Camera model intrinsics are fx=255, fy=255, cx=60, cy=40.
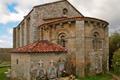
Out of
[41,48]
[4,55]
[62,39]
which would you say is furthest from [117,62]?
[4,55]

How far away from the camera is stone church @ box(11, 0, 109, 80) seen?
2339cm

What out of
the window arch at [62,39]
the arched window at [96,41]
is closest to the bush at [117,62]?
the arched window at [96,41]

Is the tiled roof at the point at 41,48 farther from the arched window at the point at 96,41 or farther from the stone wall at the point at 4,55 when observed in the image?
the stone wall at the point at 4,55

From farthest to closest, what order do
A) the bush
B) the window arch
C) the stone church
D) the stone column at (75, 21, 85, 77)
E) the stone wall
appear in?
the stone wall, the bush, the window arch, the stone column at (75, 21, 85, 77), the stone church

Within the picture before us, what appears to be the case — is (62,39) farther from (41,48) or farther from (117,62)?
(117,62)

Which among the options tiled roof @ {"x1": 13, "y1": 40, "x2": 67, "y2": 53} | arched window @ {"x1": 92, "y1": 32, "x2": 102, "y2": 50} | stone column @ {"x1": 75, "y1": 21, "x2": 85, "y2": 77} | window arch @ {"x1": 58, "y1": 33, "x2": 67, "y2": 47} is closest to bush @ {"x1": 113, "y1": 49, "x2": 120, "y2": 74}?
arched window @ {"x1": 92, "y1": 32, "x2": 102, "y2": 50}

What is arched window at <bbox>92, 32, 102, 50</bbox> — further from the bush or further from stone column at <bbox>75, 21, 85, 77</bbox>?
the bush

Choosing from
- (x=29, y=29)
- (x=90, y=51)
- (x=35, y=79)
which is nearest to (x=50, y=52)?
(x=35, y=79)

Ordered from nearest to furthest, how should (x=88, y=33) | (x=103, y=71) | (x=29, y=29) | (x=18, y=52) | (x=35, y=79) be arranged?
(x=35, y=79), (x=18, y=52), (x=88, y=33), (x=103, y=71), (x=29, y=29)

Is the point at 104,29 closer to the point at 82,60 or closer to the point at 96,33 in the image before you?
the point at 96,33

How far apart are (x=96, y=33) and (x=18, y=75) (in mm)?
9471

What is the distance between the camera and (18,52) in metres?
24.6

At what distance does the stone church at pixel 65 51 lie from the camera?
2339cm

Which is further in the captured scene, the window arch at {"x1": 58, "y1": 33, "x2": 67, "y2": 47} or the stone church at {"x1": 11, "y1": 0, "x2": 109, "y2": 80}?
the window arch at {"x1": 58, "y1": 33, "x2": 67, "y2": 47}
